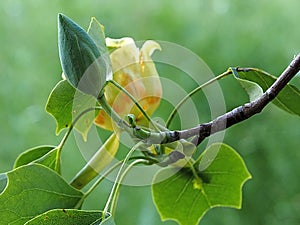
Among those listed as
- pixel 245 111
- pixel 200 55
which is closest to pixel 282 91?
pixel 245 111

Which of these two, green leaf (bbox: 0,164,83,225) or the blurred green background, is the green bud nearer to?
green leaf (bbox: 0,164,83,225)

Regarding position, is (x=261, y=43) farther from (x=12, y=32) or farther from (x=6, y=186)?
(x=6, y=186)

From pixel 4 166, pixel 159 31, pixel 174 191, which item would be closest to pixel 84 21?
pixel 159 31

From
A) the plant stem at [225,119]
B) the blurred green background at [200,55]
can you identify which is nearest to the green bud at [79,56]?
the plant stem at [225,119]

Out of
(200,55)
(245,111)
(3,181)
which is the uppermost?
(245,111)

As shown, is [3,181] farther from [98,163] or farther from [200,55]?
[200,55]

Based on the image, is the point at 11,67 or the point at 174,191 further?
the point at 11,67

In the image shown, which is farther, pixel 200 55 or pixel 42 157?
pixel 200 55
